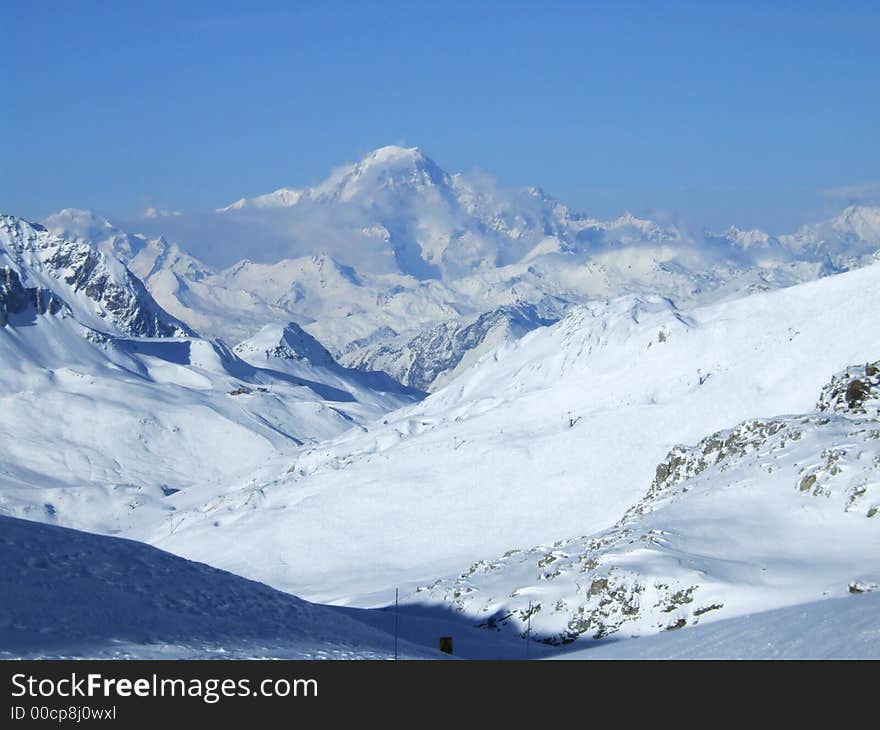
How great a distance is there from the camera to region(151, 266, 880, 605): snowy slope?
9131cm

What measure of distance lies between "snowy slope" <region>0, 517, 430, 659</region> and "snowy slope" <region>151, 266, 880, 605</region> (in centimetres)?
4207

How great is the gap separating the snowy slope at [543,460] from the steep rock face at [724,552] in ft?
59.9

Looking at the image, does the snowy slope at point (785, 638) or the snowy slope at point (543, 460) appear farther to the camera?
the snowy slope at point (543, 460)

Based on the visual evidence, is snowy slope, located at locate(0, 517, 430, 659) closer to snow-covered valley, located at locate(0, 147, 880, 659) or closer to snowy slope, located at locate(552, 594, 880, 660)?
snow-covered valley, located at locate(0, 147, 880, 659)

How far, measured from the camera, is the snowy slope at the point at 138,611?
969 inches

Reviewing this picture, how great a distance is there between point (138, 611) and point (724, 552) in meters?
26.9

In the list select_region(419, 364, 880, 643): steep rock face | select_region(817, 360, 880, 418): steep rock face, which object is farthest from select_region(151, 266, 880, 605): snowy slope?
select_region(419, 364, 880, 643): steep rock face

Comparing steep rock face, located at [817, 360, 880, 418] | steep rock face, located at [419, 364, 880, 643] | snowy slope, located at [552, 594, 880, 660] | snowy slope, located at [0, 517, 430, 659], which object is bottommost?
snowy slope, located at [552, 594, 880, 660]

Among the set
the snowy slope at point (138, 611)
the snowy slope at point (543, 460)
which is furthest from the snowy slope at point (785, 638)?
the snowy slope at point (543, 460)

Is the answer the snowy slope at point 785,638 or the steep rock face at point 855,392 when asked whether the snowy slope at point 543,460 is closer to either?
the steep rock face at point 855,392

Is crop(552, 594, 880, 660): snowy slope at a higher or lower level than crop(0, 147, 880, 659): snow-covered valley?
lower

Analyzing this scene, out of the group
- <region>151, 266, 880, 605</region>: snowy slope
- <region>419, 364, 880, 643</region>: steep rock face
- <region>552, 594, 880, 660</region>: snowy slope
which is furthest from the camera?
<region>151, 266, 880, 605</region>: snowy slope
